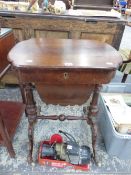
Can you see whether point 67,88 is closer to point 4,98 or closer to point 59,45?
point 59,45

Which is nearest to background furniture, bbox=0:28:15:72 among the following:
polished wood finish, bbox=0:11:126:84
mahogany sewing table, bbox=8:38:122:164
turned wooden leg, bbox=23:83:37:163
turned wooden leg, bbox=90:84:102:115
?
mahogany sewing table, bbox=8:38:122:164

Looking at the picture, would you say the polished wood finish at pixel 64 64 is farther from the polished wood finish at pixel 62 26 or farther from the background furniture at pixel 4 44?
the polished wood finish at pixel 62 26

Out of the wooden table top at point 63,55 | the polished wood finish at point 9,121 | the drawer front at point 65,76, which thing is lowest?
the polished wood finish at point 9,121

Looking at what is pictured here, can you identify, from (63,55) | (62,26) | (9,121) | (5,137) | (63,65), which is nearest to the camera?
(63,65)

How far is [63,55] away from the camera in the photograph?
93cm

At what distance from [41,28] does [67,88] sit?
0.79 meters

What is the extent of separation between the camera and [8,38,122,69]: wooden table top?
0.81m

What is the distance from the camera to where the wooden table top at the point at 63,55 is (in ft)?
2.67

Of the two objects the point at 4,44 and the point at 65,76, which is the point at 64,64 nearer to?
the point at 65,76

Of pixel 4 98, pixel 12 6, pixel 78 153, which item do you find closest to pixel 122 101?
pixel 78 153

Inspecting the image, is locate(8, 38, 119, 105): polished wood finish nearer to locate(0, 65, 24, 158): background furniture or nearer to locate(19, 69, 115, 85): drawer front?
locate(19, 69, 115, 85): drawer front

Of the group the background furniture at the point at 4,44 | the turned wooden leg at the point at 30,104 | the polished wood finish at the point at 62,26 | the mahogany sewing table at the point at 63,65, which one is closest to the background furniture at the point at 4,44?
the background furniture at the point at 4,44

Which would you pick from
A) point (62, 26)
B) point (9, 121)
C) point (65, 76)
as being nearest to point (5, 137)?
point (9, 121)

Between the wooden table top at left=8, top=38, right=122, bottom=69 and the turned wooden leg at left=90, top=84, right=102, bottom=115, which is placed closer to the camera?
the wooden table top at left=8, top=38, right=122, bottom=69
